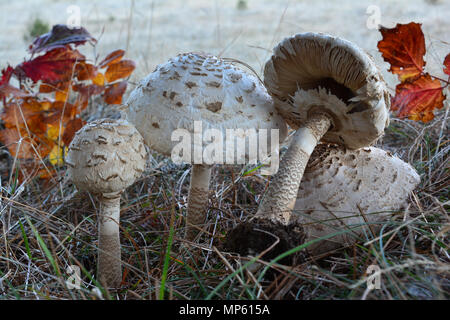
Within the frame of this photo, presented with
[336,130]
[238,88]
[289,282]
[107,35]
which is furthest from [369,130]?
[107,35]

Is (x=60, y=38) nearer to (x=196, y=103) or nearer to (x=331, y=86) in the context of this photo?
(x=196, y=103)

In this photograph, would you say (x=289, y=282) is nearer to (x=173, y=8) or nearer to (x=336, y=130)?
(x=336, y=130)

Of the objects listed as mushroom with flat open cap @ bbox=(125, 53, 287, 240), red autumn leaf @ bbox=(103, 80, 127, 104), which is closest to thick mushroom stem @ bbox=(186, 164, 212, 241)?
mushroom with flat open cap @ bbox=(125, 53, 287, 240)

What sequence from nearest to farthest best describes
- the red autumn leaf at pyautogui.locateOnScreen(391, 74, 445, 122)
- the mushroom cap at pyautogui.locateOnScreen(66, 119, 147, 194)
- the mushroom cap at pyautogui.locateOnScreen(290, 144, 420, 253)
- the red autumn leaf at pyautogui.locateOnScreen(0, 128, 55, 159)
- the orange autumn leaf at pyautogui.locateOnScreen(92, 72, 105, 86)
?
the mushroom cap at pyautogui.locateOnScreen(66, 119, 147, 194) → the mushroom cap at pyautogui.locateOnScreen(290, 144, 420, 253) → the red autumn leaf at pyautogui.locateOnScreen(391, 74, 445, 122) → the red autumn leaf at pyautogui.locateOnScreen(0, 128, 55, 159) → the orange autumn leaf at pyautogui.locateOnScreen(92, 72, 105, 86)

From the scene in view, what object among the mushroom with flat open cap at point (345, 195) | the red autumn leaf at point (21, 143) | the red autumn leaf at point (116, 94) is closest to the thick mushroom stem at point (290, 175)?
the mushroom with flat open cap at point (345, 195)

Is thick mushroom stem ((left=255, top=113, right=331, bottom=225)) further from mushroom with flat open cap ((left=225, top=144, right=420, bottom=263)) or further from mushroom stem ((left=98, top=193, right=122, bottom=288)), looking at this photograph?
mushroom stem ((left=98, top=193, right=122, bottom=288))

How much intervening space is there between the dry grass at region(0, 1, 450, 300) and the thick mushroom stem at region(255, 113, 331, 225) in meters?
0.35

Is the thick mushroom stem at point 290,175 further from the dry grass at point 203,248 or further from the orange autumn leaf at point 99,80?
the orange autumn leaf at point 99,80

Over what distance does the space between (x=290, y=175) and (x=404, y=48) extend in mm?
1397

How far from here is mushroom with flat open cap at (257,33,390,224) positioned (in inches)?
82.9

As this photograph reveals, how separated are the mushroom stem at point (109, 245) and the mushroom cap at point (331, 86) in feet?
4.32

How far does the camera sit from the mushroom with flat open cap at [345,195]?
7.96ft

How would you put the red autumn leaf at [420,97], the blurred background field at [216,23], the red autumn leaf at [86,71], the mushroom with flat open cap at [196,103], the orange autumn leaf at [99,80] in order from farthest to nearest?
the blurred background field at [216,23] < the orange autumn leaf at [99,80] < the red autumn leaf at [86,71] < the red autumn leaf at [420,97] < the mushroom with flat open cap at [196,103]
